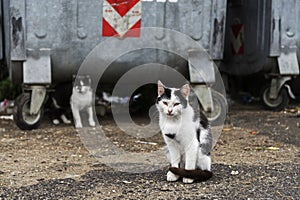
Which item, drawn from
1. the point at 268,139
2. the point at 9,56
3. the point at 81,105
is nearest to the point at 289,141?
the point at 268,139

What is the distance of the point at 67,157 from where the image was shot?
408 cm

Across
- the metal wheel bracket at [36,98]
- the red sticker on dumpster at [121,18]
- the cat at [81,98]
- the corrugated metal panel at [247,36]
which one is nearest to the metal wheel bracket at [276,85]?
the corrugated metal panel at [247,36]

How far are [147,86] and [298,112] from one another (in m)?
2.03

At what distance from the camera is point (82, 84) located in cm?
558

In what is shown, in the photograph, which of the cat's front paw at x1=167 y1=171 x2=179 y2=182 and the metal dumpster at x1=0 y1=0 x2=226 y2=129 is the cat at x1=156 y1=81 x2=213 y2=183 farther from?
the metal dumpster at x1=0 y1=0 x2=226 y2=129

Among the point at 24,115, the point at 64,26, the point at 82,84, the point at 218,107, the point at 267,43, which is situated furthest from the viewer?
the point at 267,43

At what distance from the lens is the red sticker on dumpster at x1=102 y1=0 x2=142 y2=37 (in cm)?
528

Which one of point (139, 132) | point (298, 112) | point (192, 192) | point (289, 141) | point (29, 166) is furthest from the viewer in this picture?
point (298, 112)

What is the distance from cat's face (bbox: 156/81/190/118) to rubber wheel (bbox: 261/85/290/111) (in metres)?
3.85

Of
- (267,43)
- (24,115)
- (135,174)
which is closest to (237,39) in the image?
(267,43)

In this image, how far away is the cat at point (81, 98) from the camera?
5578mm

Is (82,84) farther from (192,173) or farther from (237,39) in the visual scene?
(192,173)

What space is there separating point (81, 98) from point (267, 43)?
2.44 metres

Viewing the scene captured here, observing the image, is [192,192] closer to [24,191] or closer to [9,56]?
[24,191]
